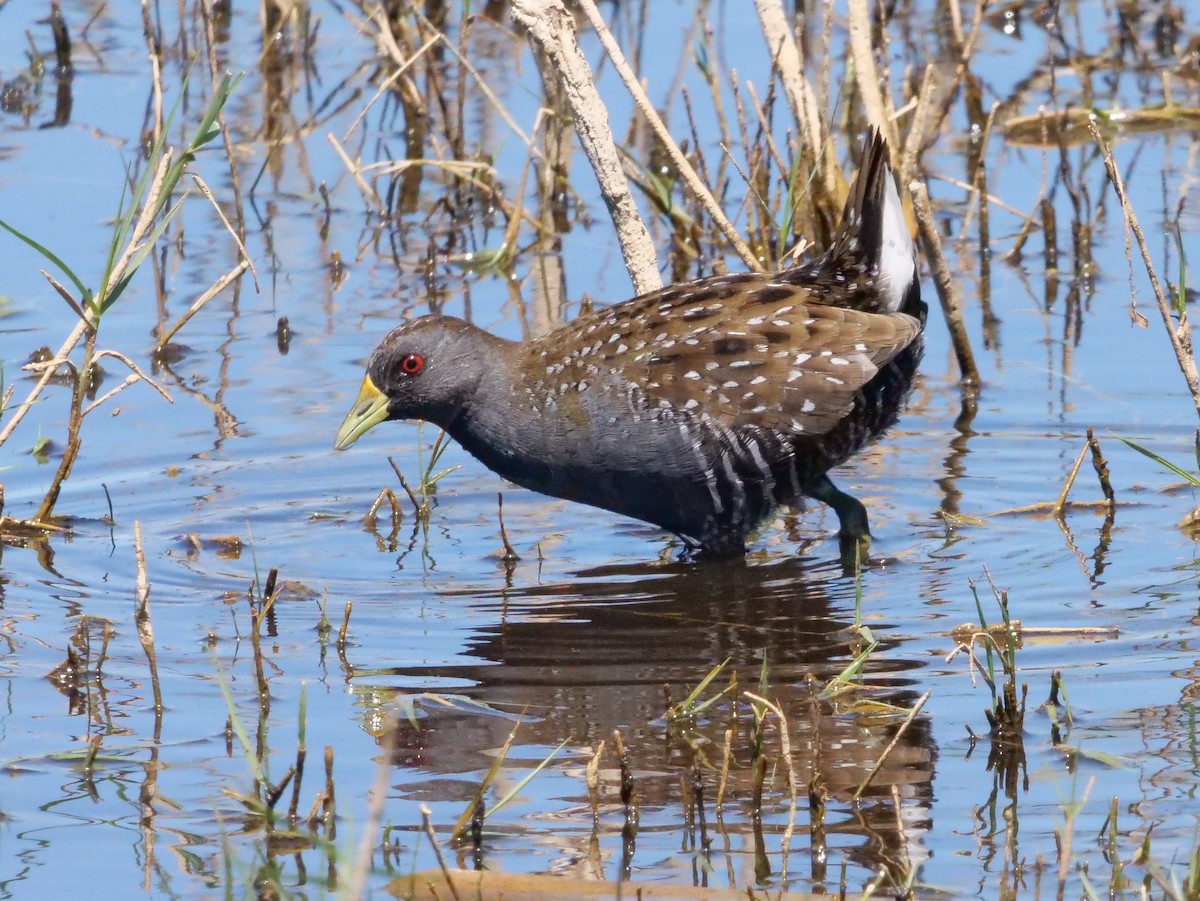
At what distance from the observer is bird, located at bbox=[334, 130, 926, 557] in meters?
5.41

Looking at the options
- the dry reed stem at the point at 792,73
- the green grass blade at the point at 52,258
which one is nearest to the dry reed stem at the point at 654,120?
the dry reed stem at the point at 792,73

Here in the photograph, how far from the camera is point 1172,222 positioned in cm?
777

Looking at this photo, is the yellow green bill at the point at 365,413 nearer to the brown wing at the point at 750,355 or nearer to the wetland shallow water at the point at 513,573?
the wetland shallow water at the point at 513,573

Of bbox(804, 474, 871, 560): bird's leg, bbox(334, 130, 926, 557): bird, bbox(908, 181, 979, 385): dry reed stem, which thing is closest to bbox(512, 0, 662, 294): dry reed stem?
bbox(334, 130, 926, 557): bird

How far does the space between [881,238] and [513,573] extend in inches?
58.0

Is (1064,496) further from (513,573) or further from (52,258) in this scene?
(52,258)

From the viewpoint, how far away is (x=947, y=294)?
266 inches

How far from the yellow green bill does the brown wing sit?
1.70ft

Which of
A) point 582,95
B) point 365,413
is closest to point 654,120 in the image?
point 582,95

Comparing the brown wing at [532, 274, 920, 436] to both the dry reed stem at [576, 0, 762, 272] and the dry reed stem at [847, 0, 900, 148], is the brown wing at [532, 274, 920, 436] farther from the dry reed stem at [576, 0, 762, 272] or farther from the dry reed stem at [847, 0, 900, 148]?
the dry reed stem at [847, 0, 900, 148]

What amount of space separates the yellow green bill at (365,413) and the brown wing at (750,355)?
0.52 metres

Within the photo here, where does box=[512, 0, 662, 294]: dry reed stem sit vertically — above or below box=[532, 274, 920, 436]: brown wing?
above

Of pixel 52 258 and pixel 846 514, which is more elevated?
pixel 52 258

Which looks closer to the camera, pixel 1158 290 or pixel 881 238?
pixel 1158 290
